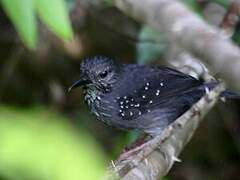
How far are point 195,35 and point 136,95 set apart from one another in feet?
→ 7.96

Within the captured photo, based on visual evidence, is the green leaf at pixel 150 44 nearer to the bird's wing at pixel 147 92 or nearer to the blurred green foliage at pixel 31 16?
the bird's wing at pixel 147 92

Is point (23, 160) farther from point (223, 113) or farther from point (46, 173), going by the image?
point (223, 113)

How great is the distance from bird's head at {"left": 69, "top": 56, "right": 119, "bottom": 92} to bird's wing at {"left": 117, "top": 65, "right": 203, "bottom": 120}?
0.14 meters

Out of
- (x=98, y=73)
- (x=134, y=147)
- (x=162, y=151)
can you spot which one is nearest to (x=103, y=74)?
(x=98, y=73)

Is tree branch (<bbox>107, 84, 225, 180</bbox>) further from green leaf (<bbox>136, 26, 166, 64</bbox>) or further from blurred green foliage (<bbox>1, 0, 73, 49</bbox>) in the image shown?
green leaf (<bbox>136, 26, 166, 64</bbox>)

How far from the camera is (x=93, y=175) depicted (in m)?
1.00

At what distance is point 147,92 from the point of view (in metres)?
3.90

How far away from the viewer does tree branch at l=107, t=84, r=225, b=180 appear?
1.95 metres

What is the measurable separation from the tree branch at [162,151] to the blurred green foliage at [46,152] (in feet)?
2.45

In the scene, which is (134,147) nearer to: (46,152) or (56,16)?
(56,16)

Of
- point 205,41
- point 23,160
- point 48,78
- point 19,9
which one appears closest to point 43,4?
point 19,9

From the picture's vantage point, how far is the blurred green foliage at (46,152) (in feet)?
3.20

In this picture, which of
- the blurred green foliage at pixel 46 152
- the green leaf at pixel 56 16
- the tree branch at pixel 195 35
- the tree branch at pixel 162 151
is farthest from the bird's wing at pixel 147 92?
the blurred green foliage at pixel 46 152

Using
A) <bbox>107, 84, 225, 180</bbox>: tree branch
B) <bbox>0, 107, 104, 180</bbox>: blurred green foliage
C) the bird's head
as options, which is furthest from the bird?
<bbox>0, 107, 104, 180</bbox>: blurred green foliage
